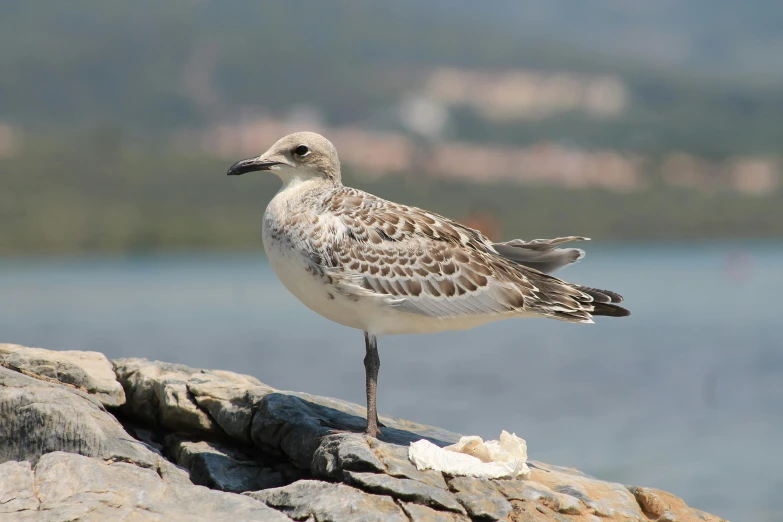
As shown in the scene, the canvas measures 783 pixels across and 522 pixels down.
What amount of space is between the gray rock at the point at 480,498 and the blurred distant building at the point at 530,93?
154m

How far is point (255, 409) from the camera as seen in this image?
9.69m

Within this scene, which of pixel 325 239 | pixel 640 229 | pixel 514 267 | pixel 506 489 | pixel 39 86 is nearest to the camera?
pixel 506 489

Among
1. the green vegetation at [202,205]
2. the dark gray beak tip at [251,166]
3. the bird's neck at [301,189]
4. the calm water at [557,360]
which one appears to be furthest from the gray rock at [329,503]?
the green vegetation at [202,205]

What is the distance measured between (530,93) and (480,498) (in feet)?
553

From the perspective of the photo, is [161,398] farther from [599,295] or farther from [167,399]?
[599,295]

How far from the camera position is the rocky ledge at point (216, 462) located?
26.2 ft

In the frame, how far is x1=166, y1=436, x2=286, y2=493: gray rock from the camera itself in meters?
9.15


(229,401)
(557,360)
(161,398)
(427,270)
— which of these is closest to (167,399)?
(161,398)

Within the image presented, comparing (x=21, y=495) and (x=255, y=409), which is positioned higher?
(x=255, y=409)

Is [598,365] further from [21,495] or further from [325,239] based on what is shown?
[21,495]

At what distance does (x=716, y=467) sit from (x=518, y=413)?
5.39 m

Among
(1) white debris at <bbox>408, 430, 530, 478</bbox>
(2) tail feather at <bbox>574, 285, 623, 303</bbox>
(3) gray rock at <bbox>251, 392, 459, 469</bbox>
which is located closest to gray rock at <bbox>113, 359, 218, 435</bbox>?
(3) gray rock at <bbox>251, 392, 459, 469</bbox>

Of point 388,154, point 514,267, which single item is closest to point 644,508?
point 514,267

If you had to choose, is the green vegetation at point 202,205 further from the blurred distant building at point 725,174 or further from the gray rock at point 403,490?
the gray rock at point 403,490
